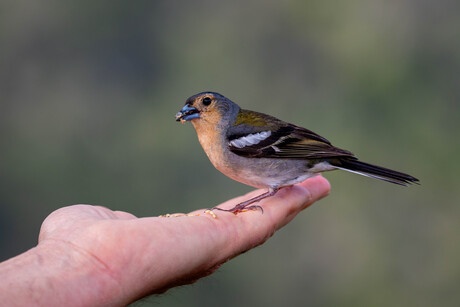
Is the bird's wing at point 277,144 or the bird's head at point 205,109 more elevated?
the bird's head at point 205,109

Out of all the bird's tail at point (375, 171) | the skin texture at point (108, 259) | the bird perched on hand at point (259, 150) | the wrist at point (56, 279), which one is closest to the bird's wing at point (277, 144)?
the bird perched on hand at point (259, 150)

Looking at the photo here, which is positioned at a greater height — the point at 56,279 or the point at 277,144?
the point at 277,144

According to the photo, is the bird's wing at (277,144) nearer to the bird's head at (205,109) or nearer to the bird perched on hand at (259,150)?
the bird perched on hand at (259,150)

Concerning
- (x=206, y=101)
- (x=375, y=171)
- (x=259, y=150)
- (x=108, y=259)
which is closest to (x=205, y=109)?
(x=206, y=101)

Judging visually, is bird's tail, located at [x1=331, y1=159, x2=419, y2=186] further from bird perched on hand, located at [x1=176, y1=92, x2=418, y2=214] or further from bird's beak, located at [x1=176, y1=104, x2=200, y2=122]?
bird's beak, located at [x1=176, y1=104, x2=200, y2=122]

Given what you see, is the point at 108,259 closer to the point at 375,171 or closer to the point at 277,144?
the point at 277,144

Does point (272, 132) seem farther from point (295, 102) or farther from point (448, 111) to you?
point (448, 111)
